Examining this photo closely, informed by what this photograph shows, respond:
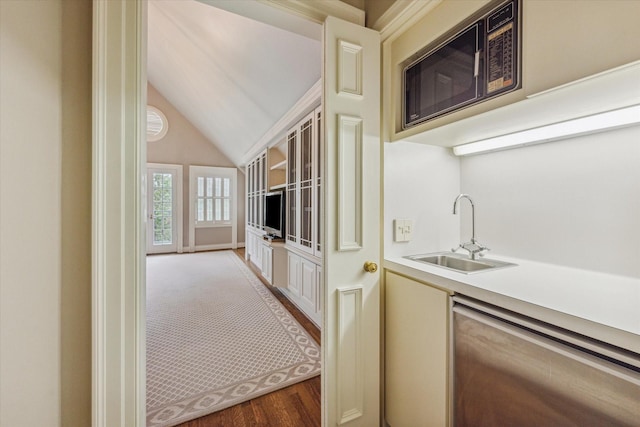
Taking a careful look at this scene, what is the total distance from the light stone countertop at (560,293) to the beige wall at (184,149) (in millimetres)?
6738

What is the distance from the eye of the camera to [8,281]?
0.73m

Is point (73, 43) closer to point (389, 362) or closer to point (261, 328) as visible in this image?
point (389, 362)

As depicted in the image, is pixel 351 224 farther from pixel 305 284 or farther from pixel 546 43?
pixel 305 284

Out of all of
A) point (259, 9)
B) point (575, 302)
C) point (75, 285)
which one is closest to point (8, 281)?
point (75, 285)

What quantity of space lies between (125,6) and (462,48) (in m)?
1.27

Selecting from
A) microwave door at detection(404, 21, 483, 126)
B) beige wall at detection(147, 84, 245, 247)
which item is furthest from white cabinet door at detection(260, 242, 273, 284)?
beige wall at detection(147, 84, 245, 247)

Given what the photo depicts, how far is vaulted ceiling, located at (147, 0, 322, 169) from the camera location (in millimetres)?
2061

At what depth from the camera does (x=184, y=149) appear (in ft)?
22.4

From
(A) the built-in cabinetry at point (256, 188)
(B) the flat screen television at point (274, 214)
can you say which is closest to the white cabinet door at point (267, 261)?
(B) the flat screen television at point (274, 214)

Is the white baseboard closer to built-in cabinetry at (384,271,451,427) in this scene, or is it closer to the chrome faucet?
built-in cabinetry at (384,271,451,427)

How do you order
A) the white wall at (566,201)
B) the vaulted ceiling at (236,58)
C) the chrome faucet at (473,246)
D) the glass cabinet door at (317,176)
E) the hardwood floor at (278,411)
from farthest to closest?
the glass cabinet door at (317,176) → the vaulted ceiling at (236,58) → the hardwood floor at (278,411) → the chrome faucet at (473,246) → the white wall at (566,201)

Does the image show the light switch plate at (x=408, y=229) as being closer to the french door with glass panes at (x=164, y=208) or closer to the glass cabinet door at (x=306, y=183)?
the glass cabinet door at (x=306, y=183)

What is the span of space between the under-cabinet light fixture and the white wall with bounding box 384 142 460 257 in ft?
0.66

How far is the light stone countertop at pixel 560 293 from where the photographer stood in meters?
0.66
